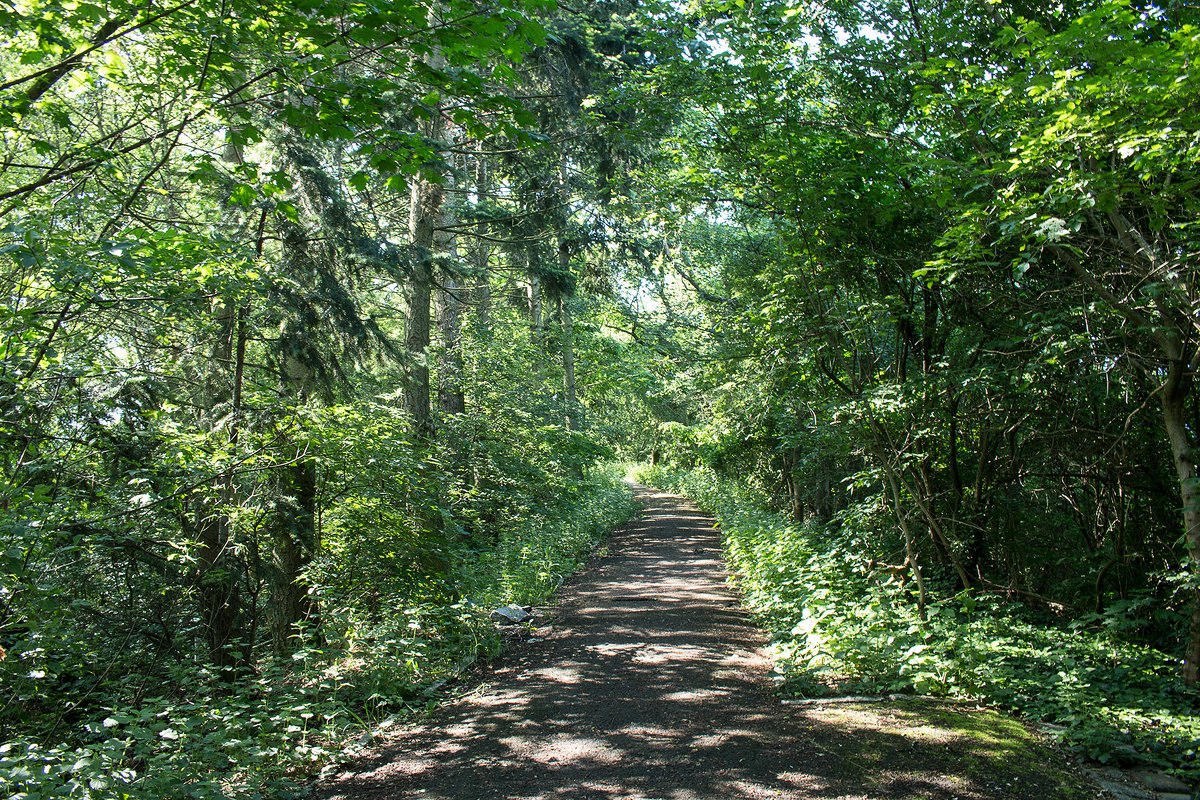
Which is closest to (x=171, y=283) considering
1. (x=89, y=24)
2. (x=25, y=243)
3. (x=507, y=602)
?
(x=25, y=243)

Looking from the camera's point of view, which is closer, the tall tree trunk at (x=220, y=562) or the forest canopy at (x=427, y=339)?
the forest canopy at (x=427, y=339)

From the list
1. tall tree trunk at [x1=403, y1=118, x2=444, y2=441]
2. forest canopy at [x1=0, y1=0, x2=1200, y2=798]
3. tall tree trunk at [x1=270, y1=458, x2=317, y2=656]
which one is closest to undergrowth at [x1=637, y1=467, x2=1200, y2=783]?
forest canopy at [x1=0, y1=0, x2=1200, y2=798]

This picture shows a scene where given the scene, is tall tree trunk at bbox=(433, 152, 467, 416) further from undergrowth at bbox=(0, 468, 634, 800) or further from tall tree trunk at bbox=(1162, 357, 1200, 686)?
tall tree trunk at bbox=(1162, 357, 1200, 686)

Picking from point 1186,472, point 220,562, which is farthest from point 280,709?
point 1186,472

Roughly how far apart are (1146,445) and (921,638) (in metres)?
2.77

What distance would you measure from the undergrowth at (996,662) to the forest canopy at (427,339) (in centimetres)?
8

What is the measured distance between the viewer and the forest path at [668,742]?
3822 millimetres

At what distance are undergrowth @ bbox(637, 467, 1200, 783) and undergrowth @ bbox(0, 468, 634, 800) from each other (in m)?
3.36

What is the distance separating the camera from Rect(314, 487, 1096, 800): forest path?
3.82 metres

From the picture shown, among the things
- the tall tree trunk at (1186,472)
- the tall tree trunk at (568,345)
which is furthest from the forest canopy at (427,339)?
the tall tree trunk at (568,345)

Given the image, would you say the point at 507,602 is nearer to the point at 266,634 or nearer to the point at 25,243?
the point at 266,634

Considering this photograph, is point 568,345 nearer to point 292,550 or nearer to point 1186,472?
point 292,550

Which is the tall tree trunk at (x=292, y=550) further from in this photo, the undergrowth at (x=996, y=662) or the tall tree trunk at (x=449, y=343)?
the undergrowth at (x=996, y=662)

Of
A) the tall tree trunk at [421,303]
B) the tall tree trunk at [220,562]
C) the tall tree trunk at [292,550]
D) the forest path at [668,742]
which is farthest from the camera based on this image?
the tall tree trunk at [421,303]
